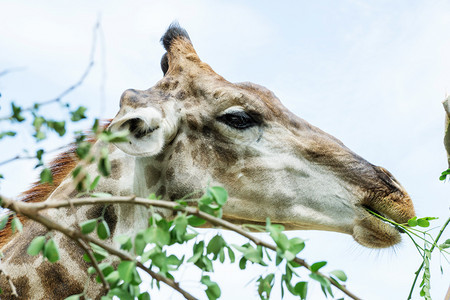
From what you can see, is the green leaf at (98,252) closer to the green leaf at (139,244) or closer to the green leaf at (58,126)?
the green leaf at (139,244)

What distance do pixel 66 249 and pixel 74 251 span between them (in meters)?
0.05

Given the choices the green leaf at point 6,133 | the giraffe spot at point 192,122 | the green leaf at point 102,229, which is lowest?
the green leaf at point 102,229

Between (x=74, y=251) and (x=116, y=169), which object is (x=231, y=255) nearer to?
(x=74, y=251)

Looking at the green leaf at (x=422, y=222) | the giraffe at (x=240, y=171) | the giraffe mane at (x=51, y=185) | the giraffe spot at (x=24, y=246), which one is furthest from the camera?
the giraffe mane at (x=51, y=185)

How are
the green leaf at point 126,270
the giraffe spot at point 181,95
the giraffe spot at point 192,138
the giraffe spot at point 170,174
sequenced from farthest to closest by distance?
the giraffe spot at point 181,95
the giraffe spot at point 192,138
the giraffe spot at point 170,174
the green leaf at point 126,270

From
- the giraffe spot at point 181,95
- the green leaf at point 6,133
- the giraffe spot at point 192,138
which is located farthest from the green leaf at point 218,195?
the giraffe spot at point 181,95

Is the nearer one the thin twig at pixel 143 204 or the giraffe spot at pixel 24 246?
the thin twig at pixel 143 204

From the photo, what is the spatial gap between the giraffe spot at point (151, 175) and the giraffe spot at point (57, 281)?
0.81 meters

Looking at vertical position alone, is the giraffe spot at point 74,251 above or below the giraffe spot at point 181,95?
below

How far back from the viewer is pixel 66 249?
11.8ft

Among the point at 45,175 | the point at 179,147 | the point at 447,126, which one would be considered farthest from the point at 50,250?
the point at 447,126

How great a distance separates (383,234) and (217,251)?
2206 mm

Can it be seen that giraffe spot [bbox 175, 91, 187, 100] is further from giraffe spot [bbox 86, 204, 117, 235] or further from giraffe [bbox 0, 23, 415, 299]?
giraffe spot [bbox 86, 204, 117, 235]

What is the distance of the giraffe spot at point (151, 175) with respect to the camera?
3938 mm
